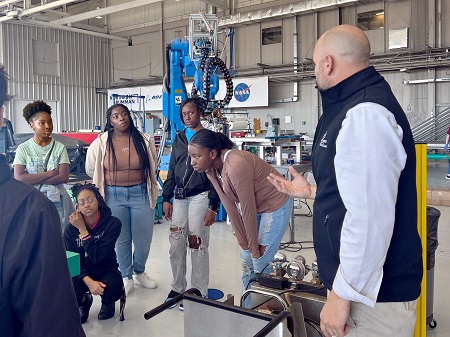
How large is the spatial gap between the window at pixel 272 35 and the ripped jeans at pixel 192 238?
11706mm

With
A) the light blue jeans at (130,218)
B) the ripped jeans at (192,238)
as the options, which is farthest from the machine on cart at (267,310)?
the light blue jeans at (130,218)

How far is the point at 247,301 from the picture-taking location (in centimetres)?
261

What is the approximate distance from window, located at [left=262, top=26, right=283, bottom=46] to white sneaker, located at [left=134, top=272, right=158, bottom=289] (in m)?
11.5

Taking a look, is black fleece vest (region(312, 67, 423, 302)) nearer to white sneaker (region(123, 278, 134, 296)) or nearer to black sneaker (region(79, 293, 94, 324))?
black sneaker (region(79, 293, 94, 324))

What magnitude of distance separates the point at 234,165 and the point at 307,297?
0.76 meters

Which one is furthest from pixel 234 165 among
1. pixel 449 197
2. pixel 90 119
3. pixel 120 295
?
pixel 90 119

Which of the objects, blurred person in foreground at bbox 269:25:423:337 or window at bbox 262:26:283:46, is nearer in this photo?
blurred person in foreground at bbox 269:25:423:337

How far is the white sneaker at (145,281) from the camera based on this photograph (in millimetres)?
3754

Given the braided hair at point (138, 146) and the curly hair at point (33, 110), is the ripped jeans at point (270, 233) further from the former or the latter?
the curly hair at point (33, 110)

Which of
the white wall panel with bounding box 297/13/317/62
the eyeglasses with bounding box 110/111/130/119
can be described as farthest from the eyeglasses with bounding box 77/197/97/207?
the white wall panel with bounding box 297/13/317/62

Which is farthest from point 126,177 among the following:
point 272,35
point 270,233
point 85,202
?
point 272,35

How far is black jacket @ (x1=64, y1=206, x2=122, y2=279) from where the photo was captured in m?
3.06

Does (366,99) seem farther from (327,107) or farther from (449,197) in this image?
(449,197)

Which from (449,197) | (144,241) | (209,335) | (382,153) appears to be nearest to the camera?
(382,153)
